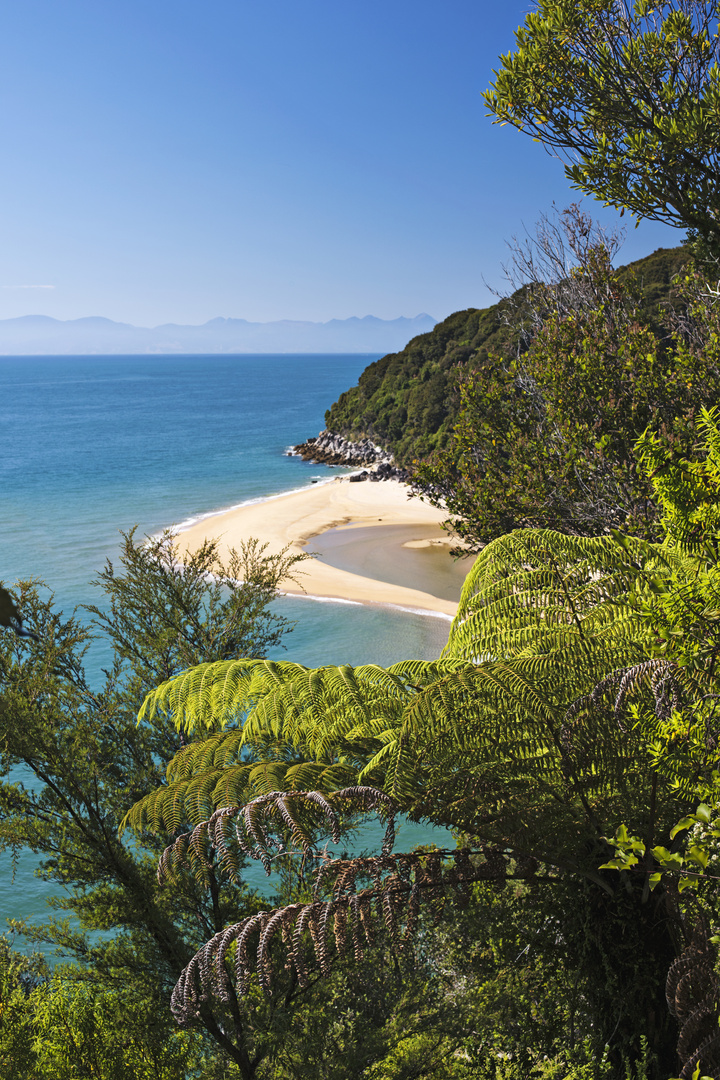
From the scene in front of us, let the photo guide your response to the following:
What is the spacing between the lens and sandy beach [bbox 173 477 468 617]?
920 inches

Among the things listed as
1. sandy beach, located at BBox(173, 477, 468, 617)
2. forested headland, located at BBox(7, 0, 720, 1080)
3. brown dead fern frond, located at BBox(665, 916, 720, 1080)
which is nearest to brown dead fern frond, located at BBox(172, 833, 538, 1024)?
forested headland, located at BBox(7, 0, 720, 1080)

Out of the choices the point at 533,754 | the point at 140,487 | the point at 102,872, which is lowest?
the point at 102,872

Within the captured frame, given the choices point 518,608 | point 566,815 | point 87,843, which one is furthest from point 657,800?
point 87,843

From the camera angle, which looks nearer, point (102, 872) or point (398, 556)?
point (102, 872)

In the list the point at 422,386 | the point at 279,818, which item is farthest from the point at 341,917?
the point at 422,386

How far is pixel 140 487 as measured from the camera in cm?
4200

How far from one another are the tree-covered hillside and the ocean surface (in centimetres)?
526

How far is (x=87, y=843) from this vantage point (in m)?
5.60

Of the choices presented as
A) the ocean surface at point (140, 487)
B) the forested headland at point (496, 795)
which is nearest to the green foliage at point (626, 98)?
the forested headland at point (496, 795)

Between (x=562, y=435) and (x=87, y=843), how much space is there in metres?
6.32

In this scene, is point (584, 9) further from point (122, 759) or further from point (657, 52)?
point (122, 759)

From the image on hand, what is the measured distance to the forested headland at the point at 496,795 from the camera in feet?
9.35

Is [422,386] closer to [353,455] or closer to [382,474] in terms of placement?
[353,455]

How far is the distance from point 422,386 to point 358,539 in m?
20.5
